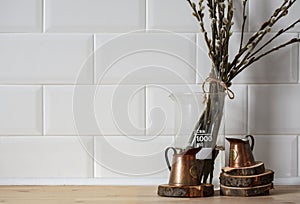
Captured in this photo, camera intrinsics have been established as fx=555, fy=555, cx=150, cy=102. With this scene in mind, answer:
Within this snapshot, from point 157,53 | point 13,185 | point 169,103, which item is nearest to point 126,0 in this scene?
point 157,53

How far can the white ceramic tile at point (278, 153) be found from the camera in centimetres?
142

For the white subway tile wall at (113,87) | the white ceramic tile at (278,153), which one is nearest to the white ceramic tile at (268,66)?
the white subway tile wall at (113,87)

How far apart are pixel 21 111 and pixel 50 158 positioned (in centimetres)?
14

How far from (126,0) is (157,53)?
0.16 meters

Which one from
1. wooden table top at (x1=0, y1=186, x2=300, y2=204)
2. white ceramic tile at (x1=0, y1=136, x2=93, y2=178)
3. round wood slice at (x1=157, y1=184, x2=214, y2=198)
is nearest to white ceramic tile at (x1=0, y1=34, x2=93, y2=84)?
white ceramic tile at (x1=0, y1=136, x2=93, y2=178)

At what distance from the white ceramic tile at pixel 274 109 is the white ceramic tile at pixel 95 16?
0.35 metres

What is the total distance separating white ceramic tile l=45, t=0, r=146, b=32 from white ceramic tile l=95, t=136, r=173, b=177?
11.2 inches

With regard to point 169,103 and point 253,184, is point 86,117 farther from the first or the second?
point 253,184

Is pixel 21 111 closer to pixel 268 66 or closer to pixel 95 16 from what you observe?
pixel 95 16

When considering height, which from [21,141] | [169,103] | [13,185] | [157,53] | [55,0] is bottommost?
[13,185]

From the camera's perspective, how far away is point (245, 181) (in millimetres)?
1217

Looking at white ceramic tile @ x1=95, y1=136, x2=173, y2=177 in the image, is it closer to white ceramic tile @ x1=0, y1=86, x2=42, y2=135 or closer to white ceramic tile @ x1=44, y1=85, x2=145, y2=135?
white ceramic tile @ x1=44, y1=85, x2=145, y2=135

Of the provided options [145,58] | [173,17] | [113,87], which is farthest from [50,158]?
[173,17]

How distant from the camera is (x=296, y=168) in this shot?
143 centimetres
